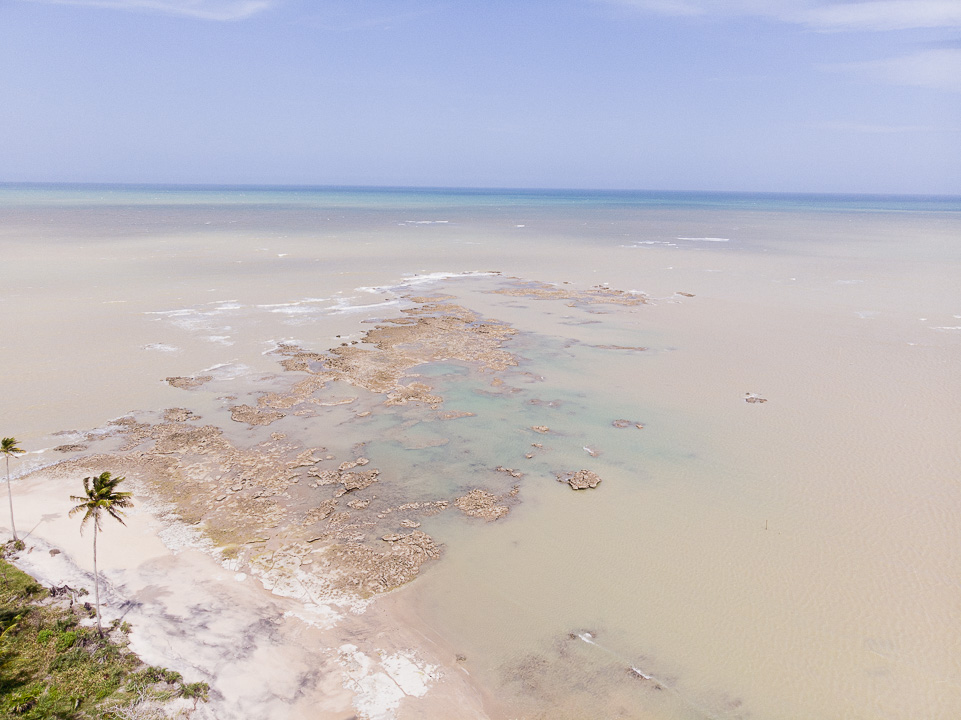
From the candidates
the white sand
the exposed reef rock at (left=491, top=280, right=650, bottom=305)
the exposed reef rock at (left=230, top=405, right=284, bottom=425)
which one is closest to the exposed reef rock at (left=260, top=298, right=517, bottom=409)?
the exposed reef rock at (left=230, top=405, right=284, bottom=425)

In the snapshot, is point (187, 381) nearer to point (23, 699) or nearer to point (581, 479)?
point (23, 699)

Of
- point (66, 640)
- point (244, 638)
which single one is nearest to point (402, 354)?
point (244, 638)

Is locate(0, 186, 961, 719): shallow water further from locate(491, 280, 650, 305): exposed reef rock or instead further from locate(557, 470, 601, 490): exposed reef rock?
locate(491, 280, 650, 305): exposed reef rock

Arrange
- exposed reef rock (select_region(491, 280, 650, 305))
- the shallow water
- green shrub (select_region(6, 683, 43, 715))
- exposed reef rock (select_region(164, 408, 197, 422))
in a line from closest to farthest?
green shrub (select_region(6, 683, 43, 715)) → the shallow water → exposed reef rock (select_region(164, 408, 197, 422)) → exposed reef rock (select_region(491, 280, 650, 305))

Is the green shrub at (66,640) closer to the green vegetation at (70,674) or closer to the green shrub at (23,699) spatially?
the green vegetation at (70,674)

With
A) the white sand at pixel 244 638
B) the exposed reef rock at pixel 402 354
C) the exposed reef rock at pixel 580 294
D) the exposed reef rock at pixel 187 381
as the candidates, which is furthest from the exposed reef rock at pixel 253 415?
the exposed reef rock at pixel 580 294

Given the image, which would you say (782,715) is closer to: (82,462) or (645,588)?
(645,588)
